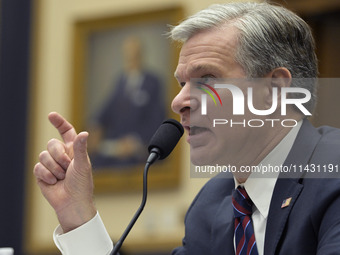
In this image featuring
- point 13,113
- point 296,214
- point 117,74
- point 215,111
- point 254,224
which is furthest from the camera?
point 13,113

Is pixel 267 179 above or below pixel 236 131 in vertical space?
below

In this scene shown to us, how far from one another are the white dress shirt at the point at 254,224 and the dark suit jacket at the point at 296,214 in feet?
0.25

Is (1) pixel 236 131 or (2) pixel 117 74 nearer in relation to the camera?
(1) pixel 236 131

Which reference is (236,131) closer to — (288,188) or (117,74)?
(288,188)

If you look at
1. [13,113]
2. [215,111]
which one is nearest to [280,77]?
[215,111]

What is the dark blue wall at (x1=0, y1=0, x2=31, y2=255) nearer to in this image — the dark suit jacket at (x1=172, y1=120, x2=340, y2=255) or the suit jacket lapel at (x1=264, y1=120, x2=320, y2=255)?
the dark suit jacket at (x1=172, y1=120, x2=340, y2=255)

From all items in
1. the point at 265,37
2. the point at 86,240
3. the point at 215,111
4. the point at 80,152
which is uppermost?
the point at 265,37

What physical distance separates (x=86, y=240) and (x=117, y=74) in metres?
4.36

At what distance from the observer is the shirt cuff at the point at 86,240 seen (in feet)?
7.94

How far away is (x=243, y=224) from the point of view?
2260 millimetres

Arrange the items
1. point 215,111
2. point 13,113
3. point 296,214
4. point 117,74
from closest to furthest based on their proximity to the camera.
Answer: point 296,214, point 215,111, point 117,74, point 13,113

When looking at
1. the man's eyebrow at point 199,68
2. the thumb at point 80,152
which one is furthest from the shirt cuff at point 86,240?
the man's eyebrow at point 199,68

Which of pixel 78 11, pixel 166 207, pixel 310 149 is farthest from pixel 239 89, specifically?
pixel 78 11

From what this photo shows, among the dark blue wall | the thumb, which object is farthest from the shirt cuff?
the dark blue wall
